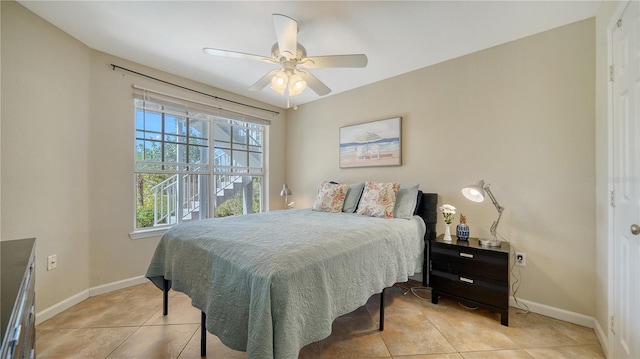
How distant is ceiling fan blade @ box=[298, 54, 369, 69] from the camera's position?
1.90 metres

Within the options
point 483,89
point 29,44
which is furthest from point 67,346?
point 483,89

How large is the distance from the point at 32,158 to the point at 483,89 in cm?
411

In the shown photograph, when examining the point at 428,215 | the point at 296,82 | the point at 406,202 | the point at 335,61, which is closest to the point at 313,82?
the point at 296,82

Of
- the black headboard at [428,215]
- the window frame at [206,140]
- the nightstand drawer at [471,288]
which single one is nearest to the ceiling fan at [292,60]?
the window frame at [206,140]

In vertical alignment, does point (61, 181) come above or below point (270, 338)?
above

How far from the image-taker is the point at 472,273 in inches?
83.7

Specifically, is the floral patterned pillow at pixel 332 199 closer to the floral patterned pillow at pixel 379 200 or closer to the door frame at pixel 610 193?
the floral patterned pillow at pixel 379 200

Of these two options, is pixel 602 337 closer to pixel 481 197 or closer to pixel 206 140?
pixel 481 197

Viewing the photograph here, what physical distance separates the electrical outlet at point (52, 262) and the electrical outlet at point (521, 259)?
13.8 feet

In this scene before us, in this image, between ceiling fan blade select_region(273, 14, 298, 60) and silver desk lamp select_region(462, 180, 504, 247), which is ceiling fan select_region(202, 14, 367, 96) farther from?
silver desk lamp select_region(462, 180, 504, 247)

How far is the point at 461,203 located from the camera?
2.61 meters

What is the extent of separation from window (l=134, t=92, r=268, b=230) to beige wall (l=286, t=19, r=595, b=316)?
2380 millimetres

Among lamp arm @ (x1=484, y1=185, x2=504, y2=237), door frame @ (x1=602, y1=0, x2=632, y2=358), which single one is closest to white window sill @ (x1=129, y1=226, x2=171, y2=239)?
lamp arm @ (x1=484, y1=185, x2=504, y2=237)

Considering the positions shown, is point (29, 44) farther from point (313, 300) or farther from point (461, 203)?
point (461, 203)
